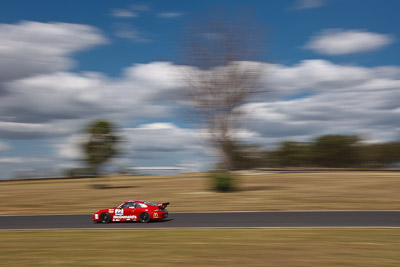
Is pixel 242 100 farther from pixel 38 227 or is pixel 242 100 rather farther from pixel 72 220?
pixel 38 227

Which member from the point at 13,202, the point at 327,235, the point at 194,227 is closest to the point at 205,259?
the point at 327,235

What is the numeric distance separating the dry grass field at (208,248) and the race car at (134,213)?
2.78 meters

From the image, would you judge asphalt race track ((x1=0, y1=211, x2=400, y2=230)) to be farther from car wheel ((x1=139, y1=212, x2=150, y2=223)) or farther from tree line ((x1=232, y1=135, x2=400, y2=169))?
tree line ((x1=232, y1=135, x2=400, y2=169))

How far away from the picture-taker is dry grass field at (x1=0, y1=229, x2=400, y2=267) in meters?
9.01

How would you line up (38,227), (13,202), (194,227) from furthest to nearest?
(13,202)
(38,227)
(194,227)

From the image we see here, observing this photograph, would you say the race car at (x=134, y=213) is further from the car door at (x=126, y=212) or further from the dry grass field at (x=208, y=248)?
the dry grass field at (x=208, y=248)

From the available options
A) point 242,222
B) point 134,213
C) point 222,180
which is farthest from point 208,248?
point 222,180

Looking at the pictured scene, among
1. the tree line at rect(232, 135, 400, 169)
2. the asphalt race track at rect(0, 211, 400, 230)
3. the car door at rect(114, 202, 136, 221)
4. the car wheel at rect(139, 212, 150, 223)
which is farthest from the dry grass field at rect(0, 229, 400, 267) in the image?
the tree line at rect(232, 135, 400, 169)

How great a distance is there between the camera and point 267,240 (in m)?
11.9

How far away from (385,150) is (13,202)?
Result: 87.7 metres

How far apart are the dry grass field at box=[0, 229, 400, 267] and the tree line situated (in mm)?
78783

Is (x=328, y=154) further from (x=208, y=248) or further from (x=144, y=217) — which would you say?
(x=208, y=248)

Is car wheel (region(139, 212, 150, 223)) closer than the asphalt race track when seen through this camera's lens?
No

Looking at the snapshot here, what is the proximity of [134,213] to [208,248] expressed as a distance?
7465 mm
